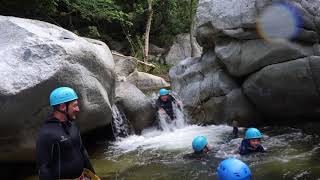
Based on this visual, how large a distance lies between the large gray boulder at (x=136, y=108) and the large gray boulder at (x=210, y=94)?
1.30 metres

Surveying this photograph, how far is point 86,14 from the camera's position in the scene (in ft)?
48.1

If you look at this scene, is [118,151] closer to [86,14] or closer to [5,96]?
[5,96]

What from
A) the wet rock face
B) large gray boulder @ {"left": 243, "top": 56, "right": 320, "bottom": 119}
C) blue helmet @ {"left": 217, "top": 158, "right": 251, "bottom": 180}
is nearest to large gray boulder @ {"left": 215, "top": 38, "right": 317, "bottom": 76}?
the wet rock face

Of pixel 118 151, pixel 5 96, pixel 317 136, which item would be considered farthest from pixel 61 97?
pixel 317 136

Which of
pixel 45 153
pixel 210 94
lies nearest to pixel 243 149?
pixel 210 94

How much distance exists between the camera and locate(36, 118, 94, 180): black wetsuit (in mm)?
3756

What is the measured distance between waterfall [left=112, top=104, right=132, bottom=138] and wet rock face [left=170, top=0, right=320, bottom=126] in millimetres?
2134

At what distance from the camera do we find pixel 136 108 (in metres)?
11.3

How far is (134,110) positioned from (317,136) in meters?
4.81

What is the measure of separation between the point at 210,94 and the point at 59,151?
8023mm

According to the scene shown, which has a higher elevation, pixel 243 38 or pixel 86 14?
pixel 86 14

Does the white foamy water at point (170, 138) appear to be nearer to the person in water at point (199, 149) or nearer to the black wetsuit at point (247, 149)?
the person in water at point (199, 149)

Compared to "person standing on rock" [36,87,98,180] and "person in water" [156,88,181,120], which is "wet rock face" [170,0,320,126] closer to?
"person in water" [156,88,181,120]

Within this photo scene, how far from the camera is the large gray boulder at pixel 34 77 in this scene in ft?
21.8
